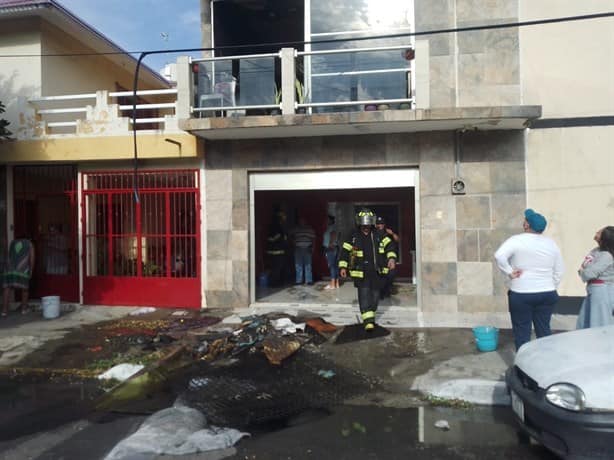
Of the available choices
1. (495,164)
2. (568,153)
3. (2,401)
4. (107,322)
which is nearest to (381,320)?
(495,164)

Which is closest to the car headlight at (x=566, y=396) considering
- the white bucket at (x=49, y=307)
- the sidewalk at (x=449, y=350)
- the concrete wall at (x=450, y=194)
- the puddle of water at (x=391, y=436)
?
the puddle of water at (x=391, y=436)

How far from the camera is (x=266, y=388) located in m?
5.08

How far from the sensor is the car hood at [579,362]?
3023mm

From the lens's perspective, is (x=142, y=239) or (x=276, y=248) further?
(x=276, y=248)

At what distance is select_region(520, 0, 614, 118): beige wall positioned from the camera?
788 cm

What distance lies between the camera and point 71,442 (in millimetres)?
3973

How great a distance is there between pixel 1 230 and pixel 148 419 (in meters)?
7.50

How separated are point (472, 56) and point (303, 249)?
5687mm

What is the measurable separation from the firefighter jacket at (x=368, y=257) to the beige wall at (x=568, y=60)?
3.67 meters

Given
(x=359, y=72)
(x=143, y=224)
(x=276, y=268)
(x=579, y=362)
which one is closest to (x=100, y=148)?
(x=143, y=224)

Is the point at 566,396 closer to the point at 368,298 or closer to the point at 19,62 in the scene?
the point at 368,298

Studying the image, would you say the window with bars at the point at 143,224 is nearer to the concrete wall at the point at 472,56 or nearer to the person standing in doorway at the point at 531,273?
the concrete wall at the point at 472,56

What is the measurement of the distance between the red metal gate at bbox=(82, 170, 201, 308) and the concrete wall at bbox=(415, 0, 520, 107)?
15.7ft

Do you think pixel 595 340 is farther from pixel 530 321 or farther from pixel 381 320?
pixel 381 320
